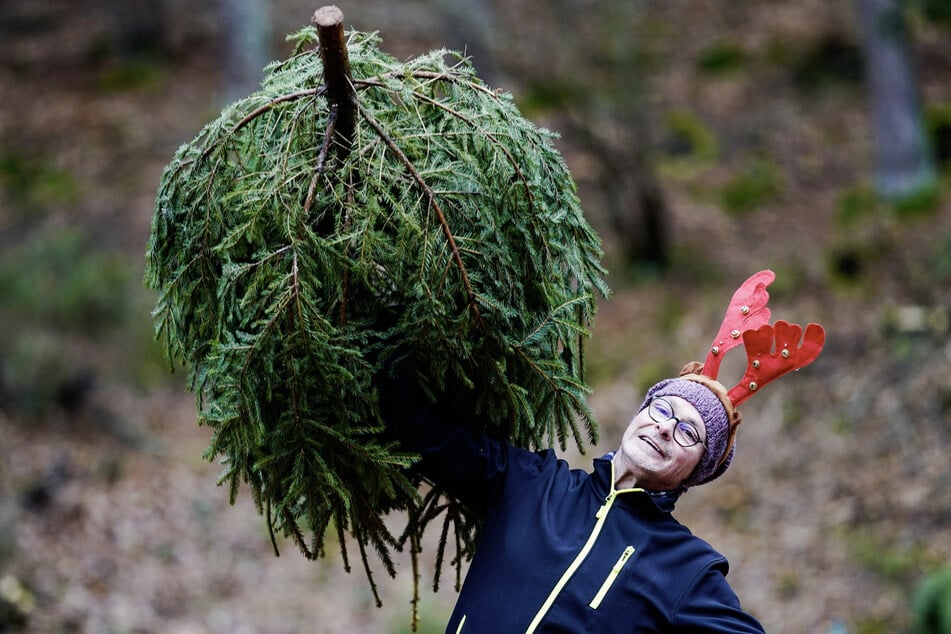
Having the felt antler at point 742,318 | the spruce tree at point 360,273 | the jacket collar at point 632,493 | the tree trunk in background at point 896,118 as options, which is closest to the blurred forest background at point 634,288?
the tree trunk in background at point 896,118

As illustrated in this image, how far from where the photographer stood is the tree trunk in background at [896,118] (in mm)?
9797

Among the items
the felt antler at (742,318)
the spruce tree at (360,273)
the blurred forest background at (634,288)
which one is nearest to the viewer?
the spruce tree at (360,273)

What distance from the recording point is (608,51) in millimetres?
11383

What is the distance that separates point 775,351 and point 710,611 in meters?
0.71

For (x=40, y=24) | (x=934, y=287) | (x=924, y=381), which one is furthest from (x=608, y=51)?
(x=40, y=24)

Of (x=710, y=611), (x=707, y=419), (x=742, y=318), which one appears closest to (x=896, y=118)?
(x=742, y=318)

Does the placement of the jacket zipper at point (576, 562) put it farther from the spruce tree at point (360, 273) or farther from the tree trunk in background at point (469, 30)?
the tree trunk in background at point (469, 30)

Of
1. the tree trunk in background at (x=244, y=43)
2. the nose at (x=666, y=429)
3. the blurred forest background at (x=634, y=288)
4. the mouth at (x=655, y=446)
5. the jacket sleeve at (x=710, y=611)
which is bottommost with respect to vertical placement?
the jacket sleeve at (x=710, y=611)

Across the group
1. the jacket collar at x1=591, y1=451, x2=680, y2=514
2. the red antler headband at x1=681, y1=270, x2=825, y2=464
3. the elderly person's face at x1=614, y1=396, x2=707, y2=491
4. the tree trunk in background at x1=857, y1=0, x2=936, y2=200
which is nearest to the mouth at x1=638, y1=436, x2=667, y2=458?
the elderly person's face at x1=614, y1=396, x2=707, y2=491

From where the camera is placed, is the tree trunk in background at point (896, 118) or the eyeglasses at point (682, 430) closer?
the eyeglasses at point (682, 430)

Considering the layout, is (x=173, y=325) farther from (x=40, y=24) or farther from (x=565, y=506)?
(x=40, y=24)

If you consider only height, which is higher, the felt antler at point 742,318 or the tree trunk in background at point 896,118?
the tree trunk in background at point 896,118

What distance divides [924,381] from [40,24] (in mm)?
17111

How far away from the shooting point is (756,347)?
2559mm
